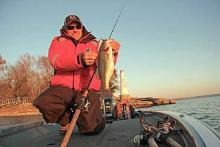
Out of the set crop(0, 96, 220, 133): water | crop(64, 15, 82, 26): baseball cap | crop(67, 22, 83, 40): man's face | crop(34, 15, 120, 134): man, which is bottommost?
crop(0, 96, 220, 133): water

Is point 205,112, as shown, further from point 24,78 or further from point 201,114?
point 24,78

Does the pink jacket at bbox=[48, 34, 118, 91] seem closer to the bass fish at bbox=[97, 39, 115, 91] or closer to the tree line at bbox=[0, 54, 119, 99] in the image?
the bass fish at bbox=[97, 39, 115, 91]

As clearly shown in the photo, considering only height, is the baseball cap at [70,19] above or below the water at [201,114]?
above

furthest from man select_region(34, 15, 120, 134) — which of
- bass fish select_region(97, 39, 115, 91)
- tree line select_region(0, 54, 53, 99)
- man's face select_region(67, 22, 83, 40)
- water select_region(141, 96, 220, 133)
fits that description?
tree line select_region(0, 54, 53, 99)

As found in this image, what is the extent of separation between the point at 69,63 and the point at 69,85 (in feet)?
2.39

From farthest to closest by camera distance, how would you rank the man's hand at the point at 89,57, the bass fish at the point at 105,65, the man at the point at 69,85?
the man at the point at 69,85, the man's hand at the point at 89,57, the bass fish at the point at 105,65

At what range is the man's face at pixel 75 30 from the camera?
16.2 feet

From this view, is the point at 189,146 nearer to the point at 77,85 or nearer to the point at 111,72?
the point at 111,72

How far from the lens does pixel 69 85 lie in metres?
4.91

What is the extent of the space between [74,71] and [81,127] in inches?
36.6

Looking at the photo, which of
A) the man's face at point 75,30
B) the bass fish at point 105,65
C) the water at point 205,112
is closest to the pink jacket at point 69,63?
the man's face at point 75,30

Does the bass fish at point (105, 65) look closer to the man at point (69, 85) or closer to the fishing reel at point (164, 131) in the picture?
the fishing reel at point (164, 131)

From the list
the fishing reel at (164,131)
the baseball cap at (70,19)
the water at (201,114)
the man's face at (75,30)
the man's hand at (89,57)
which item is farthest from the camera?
the water at (201,114)

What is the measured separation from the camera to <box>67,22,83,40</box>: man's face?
4.94m
